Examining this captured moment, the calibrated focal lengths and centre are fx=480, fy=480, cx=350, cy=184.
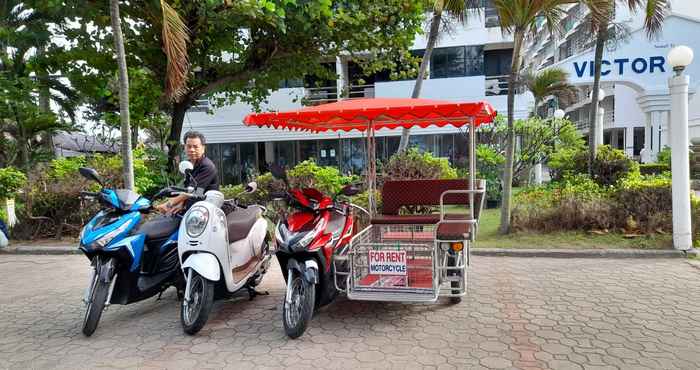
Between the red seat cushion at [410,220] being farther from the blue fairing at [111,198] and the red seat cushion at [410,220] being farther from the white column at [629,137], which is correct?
the white column at [629,137]

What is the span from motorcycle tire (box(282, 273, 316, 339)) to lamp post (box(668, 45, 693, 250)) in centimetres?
539

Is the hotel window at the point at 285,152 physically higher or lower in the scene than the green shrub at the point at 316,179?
higher

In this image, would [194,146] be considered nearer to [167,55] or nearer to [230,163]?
[167,55]

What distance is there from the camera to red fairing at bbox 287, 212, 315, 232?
4293 mm

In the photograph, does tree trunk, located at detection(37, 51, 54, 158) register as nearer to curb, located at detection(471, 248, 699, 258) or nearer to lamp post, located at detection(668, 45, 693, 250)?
curb, located at detection(471, 248, 699, 258)

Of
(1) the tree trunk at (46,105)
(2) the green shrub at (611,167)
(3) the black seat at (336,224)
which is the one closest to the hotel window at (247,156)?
(1) the tree trunk at (46,105)

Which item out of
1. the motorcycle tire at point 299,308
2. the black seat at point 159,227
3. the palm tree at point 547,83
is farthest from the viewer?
the palm tree at point 547,83

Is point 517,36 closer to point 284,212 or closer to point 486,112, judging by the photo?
point 486,112

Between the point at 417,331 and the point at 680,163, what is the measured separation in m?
4.74

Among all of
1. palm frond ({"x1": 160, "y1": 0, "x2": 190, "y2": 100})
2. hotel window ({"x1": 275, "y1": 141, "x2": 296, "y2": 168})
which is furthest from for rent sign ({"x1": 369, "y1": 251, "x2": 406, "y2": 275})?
hotel window ({"x1": 275, "y1": 141, "x2": 296, "y2": 168})

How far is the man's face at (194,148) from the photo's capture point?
476cm

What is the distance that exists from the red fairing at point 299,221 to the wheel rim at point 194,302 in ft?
2.97

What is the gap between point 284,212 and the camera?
8336mm

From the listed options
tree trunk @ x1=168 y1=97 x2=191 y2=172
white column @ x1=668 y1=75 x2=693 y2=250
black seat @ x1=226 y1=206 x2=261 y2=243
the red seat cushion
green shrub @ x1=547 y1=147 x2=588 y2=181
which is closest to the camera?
black seat @ x1=226 y1=206 x2=261 y2=243
